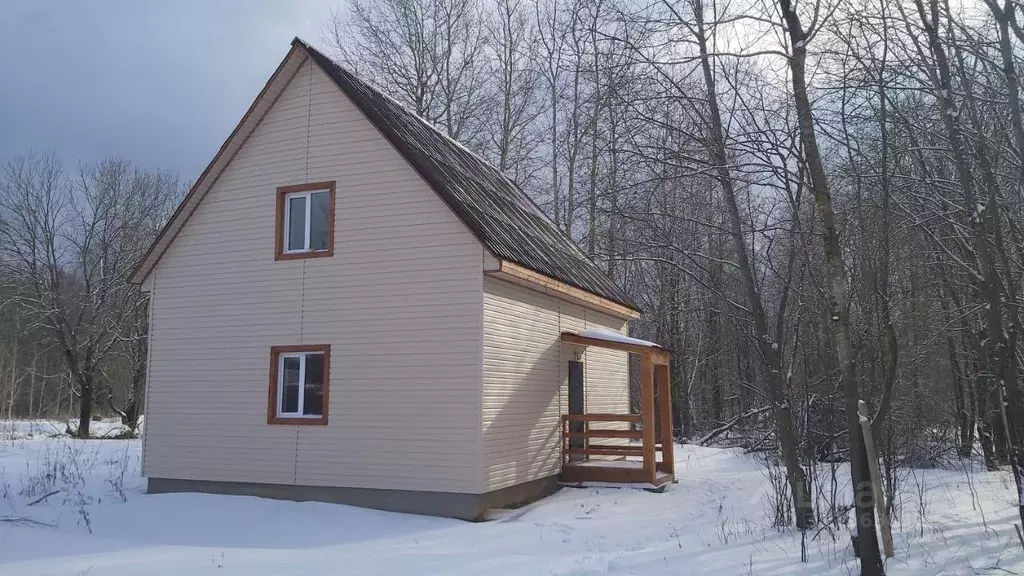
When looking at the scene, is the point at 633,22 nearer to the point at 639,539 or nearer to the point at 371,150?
the point at 371,150

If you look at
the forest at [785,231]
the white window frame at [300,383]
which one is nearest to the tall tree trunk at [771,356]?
the forest at [785,231]

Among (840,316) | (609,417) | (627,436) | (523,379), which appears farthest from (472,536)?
(840,316)

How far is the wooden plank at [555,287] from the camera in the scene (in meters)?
11.2

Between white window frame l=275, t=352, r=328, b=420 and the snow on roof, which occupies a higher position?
the snow on roof

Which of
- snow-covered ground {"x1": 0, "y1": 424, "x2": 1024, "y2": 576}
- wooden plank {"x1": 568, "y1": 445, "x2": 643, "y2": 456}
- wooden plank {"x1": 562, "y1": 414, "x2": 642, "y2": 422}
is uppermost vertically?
wooden plank {"x1": 562, "y1": 414, "x2": 642, "y2": 422}

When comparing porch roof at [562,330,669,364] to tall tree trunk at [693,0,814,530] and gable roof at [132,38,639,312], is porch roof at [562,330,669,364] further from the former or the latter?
tall tree trunk at [693,0,814,530]

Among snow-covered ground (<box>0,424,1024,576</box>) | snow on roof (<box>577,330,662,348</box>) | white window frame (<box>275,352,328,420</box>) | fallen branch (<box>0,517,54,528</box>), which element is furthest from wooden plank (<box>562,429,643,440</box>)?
fallen branch (<box>0,517,54,528</box>)

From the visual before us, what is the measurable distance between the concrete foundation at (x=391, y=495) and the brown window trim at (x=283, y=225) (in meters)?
3.73

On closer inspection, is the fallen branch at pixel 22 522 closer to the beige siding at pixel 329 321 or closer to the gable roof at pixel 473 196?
the beige siding at pixel 329 321

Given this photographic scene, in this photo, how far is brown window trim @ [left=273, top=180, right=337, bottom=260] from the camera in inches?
480

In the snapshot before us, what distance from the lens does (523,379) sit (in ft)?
40.4

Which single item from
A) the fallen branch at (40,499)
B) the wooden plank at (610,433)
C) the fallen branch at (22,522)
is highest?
the wooden plank at (610,433)

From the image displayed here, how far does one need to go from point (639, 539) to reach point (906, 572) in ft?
10.2

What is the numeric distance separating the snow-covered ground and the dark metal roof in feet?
13.2
